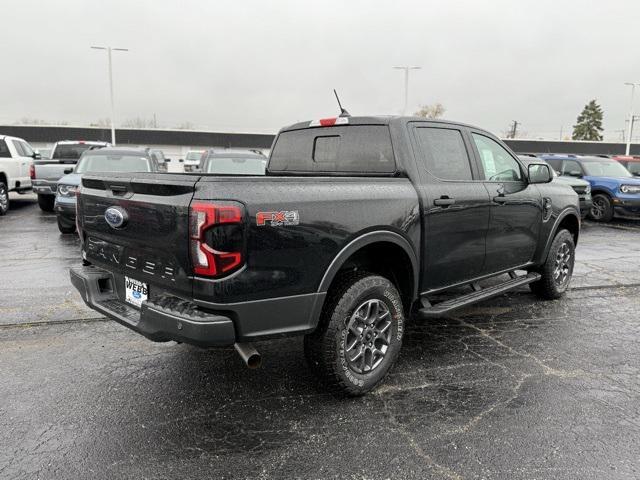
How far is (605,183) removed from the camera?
537 inches

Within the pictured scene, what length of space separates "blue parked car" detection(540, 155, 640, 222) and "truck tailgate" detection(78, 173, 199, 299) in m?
13.5

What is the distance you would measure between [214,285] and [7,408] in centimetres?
179

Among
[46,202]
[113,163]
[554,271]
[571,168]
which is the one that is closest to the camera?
[554,271]

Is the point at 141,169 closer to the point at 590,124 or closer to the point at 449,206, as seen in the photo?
the point at 449,206

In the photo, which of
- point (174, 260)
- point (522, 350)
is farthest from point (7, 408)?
point (522, 350)

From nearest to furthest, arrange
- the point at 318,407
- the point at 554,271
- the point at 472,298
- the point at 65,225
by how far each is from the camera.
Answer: the point at 318,407, the point at 472,298, the point at 554,271, the point at 65,225

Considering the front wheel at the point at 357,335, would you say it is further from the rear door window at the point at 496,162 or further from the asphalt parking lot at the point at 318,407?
the rear door window at the point at 496,162

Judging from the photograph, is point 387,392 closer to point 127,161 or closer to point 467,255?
point 467,255

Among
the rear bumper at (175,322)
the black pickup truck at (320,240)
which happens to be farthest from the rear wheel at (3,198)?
the rear bumper at (175,322)

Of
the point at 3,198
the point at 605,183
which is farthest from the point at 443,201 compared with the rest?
the point at 3,198

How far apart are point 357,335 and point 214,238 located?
1.29 meters

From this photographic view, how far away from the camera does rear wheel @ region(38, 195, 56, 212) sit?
14.1 m

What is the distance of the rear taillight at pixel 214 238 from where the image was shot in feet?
8.82

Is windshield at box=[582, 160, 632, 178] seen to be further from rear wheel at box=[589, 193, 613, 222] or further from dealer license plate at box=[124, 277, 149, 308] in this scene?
dealer license plate at box=[124, 277, 149, 308]
